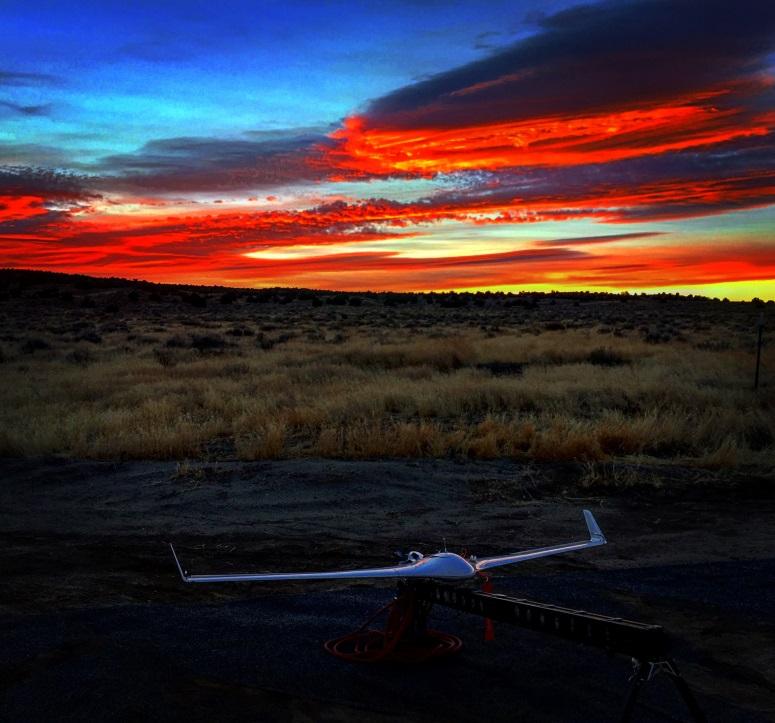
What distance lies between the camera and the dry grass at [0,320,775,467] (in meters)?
11.8

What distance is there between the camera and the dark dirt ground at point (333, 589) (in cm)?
430

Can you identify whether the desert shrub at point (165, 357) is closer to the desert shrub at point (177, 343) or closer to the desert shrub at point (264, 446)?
the desert shrub at point (177, 343)

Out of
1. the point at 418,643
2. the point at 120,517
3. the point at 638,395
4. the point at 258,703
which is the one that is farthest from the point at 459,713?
the point at 638,395

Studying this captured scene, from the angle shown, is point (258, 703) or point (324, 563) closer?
point (258, 703)

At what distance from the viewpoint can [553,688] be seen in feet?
14.5

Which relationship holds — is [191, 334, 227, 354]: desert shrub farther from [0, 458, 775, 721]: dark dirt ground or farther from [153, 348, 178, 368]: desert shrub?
[0, 458, 775, 721]: dark dirt ground

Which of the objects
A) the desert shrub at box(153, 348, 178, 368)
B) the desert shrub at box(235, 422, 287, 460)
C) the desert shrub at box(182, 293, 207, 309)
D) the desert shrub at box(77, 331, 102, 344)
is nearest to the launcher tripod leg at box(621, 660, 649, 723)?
the desert shrub at box(235, 422, 287, 460)

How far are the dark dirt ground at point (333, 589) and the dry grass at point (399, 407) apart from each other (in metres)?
0.84

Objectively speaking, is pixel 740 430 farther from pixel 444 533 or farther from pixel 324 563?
pixel 324 563

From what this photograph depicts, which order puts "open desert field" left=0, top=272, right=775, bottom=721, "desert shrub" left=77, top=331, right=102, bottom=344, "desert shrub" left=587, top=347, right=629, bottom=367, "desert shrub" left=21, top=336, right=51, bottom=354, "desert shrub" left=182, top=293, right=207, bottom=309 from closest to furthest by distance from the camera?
"open desert field" left=0, top=272, right=775, bottom=721 < "desert shrub" left=587, top=347, right=629, bottom=367 < "desert shrub" left=21, top=336, right=51, bottom=354 < "desert shrub" left=77, top=331, right=102, bottom=344 < "desert shrub" left=182, top=293, right=207, bottom=309

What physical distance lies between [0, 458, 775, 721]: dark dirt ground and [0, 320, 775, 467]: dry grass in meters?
0.84

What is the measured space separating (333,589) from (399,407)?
8.81m

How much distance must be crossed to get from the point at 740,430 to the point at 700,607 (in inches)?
306

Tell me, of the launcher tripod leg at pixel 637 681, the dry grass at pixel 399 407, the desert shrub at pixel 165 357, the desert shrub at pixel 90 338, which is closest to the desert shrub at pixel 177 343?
the desert shrub at pixel 165 357
